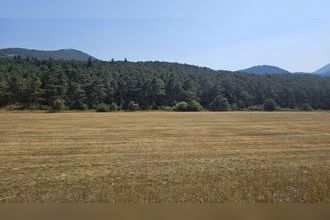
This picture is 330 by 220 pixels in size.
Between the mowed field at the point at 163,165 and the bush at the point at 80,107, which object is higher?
the bush at the point at 80,107

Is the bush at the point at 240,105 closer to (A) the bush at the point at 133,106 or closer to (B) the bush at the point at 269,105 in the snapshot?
(B) the bush at the point at 269,105

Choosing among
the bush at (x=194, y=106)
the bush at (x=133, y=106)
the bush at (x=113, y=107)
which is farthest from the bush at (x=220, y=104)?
the bush at (x=113, y=107)

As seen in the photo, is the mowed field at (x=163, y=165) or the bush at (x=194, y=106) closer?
the mowed field at (x=163, y=165)

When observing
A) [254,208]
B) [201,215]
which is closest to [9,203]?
[201,215]

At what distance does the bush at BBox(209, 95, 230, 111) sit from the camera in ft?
107

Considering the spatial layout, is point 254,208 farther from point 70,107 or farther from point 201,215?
point 70,107

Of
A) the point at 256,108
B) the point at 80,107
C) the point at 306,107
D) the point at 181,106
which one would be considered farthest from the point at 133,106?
the point at 306,107

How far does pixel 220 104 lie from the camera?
32.5 meters

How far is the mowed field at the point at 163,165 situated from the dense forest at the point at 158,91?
8764 mm

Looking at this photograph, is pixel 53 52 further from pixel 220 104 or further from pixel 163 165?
pixel 163 165

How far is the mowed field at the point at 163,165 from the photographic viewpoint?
29.9 feet

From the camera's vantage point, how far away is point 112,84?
1368 inches

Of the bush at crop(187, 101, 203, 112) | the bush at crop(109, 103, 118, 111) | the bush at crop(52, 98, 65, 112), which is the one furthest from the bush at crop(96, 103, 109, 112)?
the bush at crop(187, 101, 203, 112)

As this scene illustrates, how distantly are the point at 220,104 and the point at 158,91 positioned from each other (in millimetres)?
4380
